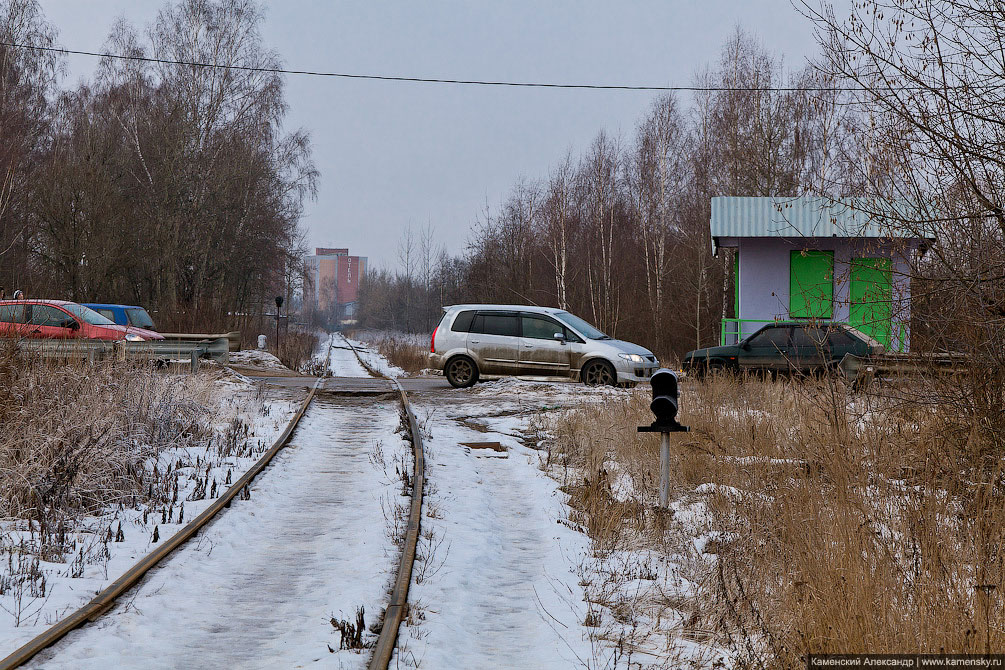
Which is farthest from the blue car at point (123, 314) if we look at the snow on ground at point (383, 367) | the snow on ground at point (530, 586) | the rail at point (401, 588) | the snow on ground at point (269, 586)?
the rail at point (401, 588)

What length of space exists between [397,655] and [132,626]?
1453 millimetres

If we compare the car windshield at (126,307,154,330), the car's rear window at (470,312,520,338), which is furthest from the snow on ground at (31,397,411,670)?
the car windshield at (126,307,154,330)

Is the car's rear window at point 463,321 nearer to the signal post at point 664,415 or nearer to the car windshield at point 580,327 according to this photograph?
the car windshield at point 580,327

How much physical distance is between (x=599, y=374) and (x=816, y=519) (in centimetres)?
1161

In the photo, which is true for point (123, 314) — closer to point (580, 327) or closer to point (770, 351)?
point (580, 327)

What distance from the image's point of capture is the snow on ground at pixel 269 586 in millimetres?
4109

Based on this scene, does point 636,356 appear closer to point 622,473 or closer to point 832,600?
point 622,473

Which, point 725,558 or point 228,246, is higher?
point 228,246

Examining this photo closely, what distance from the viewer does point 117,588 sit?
15.7 ft

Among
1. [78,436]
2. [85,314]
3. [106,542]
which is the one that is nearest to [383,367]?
[85,314]

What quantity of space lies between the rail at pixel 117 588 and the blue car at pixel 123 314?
50.1ft

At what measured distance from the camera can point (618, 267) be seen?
39312 millimetres

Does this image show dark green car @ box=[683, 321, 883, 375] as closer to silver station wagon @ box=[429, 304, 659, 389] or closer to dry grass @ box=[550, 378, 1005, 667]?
silver station wagon @ box=[429, 304, 659, 389]

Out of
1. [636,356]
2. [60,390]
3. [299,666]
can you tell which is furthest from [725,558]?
[636,356]
